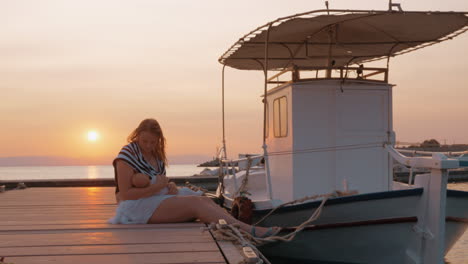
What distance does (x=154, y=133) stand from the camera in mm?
6195

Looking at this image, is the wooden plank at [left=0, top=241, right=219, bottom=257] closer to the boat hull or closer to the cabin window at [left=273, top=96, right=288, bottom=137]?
the boat hull

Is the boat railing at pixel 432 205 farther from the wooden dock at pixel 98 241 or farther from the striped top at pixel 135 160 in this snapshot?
the striped top at pixel 135 160

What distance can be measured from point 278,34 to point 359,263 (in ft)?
13.0

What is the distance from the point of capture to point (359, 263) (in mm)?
7645

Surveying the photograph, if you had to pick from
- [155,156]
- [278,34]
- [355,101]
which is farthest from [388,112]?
[155,156]

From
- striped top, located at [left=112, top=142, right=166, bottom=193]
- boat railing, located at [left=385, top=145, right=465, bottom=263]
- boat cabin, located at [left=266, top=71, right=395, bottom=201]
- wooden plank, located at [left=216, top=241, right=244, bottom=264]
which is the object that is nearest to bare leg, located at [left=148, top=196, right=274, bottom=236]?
striped top, located at [left=112, top=142, right=166, bottom=193]

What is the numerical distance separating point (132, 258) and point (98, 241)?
2.92 feet

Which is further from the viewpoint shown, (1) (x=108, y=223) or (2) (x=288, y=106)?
(2) (x=288, y=106)

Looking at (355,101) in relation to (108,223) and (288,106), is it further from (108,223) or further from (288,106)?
(108,223)

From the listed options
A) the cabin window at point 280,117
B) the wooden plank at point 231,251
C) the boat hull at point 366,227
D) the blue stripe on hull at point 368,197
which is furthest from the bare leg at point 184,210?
the cabin window at point 280,117

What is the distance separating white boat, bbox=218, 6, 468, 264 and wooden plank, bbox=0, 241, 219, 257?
2945 mm

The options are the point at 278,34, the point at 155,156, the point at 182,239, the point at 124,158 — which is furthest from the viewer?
the point at 278,34

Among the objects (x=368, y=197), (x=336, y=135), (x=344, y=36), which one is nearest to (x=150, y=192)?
(x=368, y=197)

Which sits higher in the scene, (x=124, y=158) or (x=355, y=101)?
(x=355, y=101)
